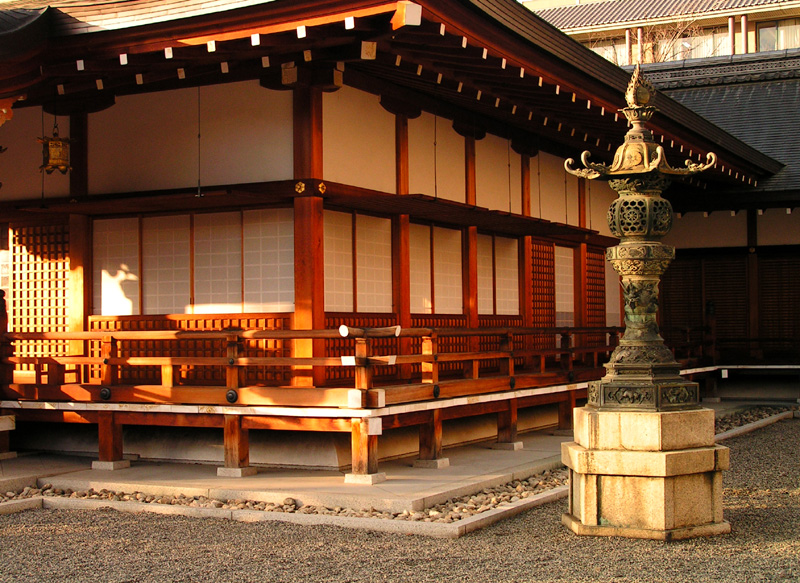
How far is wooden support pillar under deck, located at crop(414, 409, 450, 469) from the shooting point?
34.6 feet

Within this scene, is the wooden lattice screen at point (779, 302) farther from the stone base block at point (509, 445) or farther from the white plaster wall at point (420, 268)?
the white plaster wall at point (420, 268)

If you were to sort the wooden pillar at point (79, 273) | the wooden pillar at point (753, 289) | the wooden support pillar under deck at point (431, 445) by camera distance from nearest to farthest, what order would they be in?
the wooden support pillar under deck at point (431, 445) < the wooden pillar at point (79, 273) < the wooden pillar at point (753, 289)

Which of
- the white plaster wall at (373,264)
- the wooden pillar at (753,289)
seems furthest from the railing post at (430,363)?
the wooden pillar at (753,289)

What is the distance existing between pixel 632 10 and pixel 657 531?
42742mm

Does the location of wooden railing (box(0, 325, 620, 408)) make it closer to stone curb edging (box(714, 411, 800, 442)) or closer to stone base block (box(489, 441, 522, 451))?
stone base block (box(489, 441, 522, 451))

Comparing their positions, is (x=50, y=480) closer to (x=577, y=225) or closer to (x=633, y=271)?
(x=633, y=271)

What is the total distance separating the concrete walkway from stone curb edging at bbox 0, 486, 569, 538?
449 mm

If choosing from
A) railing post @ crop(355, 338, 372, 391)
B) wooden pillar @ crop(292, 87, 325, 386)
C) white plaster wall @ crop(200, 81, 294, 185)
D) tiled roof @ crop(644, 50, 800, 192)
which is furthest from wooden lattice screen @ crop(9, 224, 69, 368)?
tiled roof @ crop(644, 50, 800, 192)

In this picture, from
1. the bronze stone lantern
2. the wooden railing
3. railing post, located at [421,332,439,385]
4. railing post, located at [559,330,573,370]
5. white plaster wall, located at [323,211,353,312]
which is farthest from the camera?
railing post, located at [559,330,573,370]

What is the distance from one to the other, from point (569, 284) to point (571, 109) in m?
4.34

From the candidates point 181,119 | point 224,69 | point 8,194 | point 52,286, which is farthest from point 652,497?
point 8,194

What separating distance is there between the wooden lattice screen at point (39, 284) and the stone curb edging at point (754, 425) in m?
8.50

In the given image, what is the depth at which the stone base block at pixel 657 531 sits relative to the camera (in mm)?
7285

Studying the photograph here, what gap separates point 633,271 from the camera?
7805 mm
